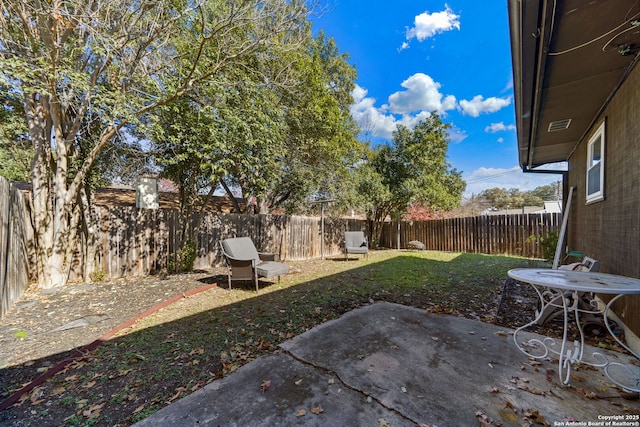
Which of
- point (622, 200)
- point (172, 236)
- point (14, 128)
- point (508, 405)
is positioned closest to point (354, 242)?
point (172, 236)

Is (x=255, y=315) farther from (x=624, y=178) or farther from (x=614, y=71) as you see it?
(x=614, y=71)

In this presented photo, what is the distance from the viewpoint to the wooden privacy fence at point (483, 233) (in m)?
8.75

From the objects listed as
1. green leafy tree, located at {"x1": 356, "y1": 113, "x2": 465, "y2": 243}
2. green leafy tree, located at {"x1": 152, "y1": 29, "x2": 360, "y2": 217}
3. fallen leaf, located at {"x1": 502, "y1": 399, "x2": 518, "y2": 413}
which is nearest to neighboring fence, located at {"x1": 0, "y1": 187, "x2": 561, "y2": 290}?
green leafy tree, located at {"x1": 152, "y1": 29, "x2": 360, "y2": 217}

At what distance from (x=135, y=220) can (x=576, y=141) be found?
31.6 ft

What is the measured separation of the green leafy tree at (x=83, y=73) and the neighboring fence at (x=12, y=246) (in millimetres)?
229

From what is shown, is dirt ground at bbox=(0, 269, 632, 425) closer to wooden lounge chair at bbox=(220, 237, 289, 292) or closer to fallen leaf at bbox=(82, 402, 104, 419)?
wooden lounge chair at bbox=(220, 237, 289, 292)

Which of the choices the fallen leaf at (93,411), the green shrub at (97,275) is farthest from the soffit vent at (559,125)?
the green shrub at (97,275)

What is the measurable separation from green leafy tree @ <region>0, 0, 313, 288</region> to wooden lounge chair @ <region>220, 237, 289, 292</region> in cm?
279

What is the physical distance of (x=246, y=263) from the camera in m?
4.79

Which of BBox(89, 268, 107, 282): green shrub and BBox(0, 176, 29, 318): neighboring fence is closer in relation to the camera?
BBox(0, 176, 29, 318): neighboring fence

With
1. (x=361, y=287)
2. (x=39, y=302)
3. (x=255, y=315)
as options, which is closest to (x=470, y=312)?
(x=361, y=287)

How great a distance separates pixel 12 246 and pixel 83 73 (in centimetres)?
284

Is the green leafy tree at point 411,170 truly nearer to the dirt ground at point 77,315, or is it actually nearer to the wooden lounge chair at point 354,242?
the wooden lounge chair at point 354,242

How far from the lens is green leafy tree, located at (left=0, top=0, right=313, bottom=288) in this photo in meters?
3.82
